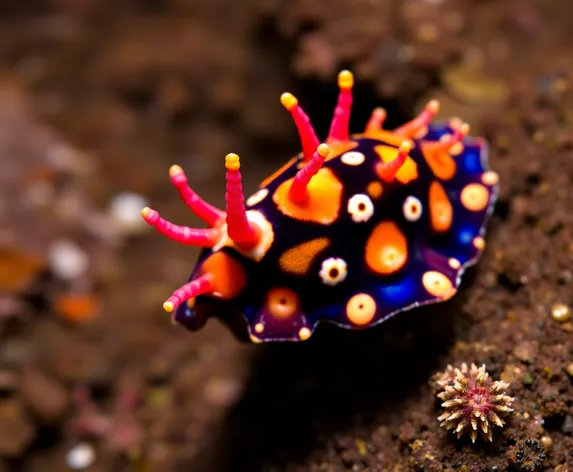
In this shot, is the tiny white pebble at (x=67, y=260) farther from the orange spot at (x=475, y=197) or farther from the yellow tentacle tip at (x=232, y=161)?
the orange spot at (x=475, y=197)

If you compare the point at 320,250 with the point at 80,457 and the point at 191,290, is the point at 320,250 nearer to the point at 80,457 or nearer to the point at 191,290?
the point at 191,290

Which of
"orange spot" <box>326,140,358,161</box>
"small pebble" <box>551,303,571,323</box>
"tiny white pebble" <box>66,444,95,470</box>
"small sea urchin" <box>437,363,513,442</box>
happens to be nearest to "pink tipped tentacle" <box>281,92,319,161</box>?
"orange spot" <box>326,140,358,161</box>

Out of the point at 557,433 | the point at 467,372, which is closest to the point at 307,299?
the point at 467,372

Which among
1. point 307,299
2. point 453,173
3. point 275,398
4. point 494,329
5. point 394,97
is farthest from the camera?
point 394,97

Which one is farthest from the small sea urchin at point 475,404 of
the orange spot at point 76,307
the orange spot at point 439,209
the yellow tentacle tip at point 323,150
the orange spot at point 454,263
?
the orange spot at point 76,307

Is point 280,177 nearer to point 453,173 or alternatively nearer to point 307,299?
point 307,299

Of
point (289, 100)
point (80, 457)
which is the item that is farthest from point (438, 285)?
point (80, 457)

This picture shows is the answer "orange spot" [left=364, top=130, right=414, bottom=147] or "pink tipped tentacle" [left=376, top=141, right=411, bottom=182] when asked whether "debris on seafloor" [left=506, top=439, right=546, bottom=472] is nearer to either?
"pink tipped tentacle" [left=376, top=141, right=411, bottom=182]
